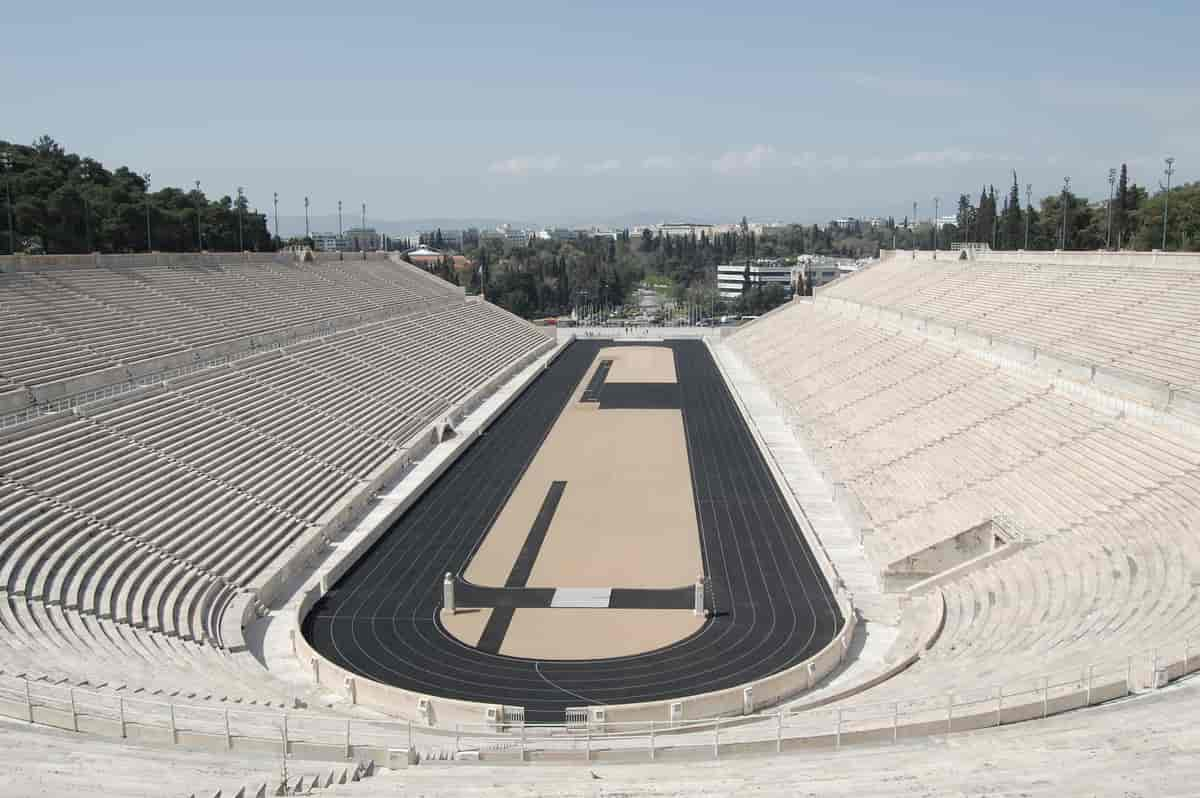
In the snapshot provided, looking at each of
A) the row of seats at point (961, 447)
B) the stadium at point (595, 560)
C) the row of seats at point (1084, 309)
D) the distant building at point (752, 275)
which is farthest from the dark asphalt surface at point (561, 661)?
the distant building at point (752, 275)

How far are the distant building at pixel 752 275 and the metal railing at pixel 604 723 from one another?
335ft

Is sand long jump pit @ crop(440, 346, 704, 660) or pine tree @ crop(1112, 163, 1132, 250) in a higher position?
pine tree @ crop(1112, 163, 1132, 250)

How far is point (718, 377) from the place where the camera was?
1756 inches

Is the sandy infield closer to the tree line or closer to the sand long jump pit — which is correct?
the sand long jump pit

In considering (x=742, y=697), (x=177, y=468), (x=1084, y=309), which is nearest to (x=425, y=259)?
(x=1084, y=309)

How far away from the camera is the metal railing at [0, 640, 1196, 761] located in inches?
368

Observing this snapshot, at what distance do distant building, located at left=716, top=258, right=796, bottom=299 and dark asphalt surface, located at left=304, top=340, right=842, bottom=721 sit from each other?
90.0m

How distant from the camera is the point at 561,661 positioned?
47.2 feet

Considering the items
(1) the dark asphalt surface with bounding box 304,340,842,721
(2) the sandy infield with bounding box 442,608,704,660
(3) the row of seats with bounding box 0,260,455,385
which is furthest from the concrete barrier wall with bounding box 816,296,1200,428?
(3) the row of seats with bounding box 0,260,455,385

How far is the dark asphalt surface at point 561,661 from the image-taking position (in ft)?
45.0

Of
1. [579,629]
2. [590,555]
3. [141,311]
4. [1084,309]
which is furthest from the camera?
[141,311]

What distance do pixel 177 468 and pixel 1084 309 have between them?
2353 cm

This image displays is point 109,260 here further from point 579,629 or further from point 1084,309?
point 1084,309

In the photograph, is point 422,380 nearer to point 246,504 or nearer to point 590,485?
point 590,485
